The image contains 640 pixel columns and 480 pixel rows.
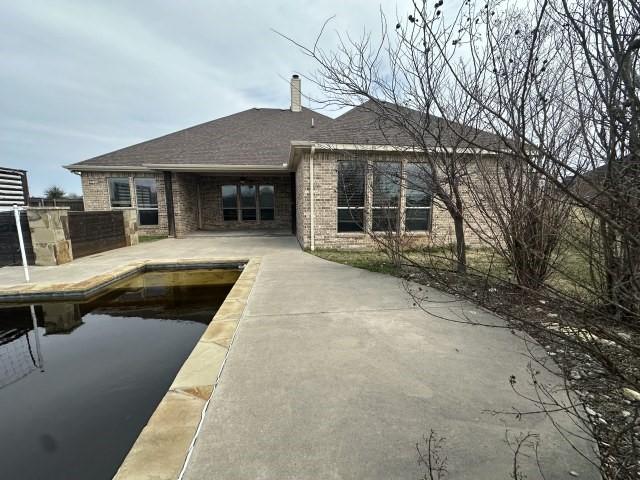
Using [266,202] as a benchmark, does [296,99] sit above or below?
above

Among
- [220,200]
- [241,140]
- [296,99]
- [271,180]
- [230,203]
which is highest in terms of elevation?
[296,99]

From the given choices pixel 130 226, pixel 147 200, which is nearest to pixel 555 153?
pixel 130 226

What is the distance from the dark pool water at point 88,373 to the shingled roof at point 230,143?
321 inches

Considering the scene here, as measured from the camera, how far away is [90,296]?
5.01 metres

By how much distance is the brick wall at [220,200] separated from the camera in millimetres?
14172

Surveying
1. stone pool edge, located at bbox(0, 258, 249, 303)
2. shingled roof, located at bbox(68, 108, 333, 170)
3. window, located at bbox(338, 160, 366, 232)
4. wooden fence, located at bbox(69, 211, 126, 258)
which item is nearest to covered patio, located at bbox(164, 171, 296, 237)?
shingled roof, located at bbox(68, 108, 333, 170)

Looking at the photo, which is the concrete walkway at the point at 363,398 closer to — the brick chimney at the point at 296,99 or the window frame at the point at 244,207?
the window frame at the point at 244,207

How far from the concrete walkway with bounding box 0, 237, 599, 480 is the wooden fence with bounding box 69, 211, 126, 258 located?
21.9 ft

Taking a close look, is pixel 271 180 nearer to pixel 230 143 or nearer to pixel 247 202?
pixel 247 202

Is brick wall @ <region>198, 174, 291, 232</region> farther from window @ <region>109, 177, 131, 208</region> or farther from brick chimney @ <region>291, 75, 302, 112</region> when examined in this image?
brick chimney @ <region>291, 75, 302, 112</region>

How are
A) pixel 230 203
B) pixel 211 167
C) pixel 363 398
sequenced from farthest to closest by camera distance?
pixel 230 203, pixel 211 167, pixel 363 398

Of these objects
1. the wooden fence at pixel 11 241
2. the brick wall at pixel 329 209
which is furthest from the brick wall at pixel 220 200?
the wooden fence at pixel 11 241

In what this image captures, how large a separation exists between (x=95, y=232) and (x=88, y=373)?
707 centimetres

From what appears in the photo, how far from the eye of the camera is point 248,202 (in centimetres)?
1445
